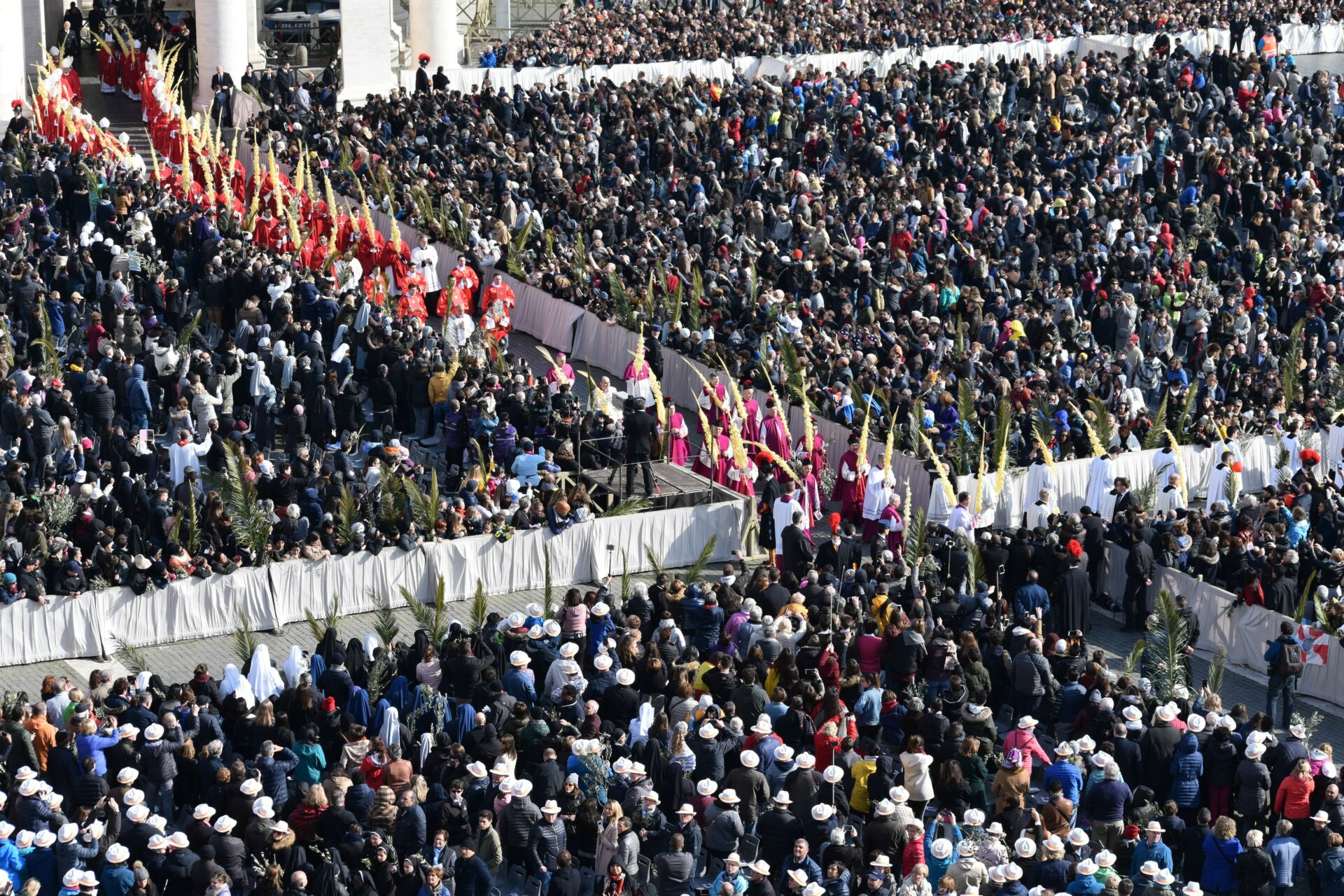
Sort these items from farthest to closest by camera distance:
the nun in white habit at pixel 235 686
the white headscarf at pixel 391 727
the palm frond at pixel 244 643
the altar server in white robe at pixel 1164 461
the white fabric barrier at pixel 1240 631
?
the altar server in white robe at pixel 1164 461
the white fabric barrier at pixel 1240 631
the palm frond at pixel 244 643
the nun in white habit at pixel 235 686
the white headscarf at pixel 391 727

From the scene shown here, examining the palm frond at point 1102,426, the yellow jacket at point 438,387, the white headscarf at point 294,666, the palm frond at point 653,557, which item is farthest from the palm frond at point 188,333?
the palm frond at point 1102,426

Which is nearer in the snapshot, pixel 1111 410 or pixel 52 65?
pixel 1111 410

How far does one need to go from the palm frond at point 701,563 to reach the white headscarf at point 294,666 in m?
4.04

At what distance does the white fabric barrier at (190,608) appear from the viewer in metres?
24.2

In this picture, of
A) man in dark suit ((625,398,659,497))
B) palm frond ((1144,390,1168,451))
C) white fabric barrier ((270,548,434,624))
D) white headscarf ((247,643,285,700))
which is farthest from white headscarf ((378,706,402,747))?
palm frond ((1144,390,1168,451))

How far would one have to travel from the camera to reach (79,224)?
3522 centimetres

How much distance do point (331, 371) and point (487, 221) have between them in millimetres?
7595

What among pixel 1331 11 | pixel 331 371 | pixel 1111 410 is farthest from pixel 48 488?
pixel 1331 11

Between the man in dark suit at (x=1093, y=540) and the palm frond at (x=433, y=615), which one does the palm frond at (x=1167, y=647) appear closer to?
the man in dark suit at (x=1093, y=540)

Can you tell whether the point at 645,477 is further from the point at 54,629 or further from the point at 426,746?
the point at 426,746

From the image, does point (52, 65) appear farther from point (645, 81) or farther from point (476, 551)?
point (476, 551)

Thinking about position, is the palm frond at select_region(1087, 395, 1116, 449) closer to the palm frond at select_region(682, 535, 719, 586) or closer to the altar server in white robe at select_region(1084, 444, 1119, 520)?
the altar server in white robe at select_region(1084, 444, 1119, 520)

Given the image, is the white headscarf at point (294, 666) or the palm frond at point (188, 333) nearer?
the white headscarf at point (294, 666)

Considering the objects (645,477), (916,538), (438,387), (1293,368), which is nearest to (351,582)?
(645,477)
